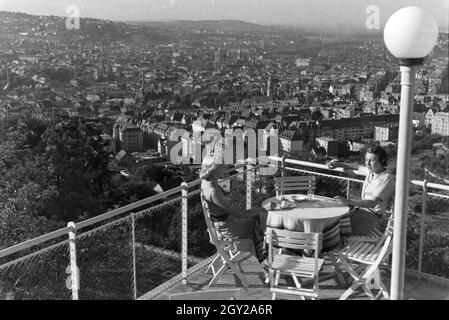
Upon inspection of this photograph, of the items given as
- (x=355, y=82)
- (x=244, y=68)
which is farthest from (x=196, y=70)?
(x=355, y=82)

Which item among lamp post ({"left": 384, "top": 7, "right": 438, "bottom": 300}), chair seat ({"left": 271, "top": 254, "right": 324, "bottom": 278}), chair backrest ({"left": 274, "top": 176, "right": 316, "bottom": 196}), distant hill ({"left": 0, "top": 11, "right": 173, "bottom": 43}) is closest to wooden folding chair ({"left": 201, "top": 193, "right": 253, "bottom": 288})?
chair seat ({"left": 271, "top": 254, "right": 324, "bottom": 278})

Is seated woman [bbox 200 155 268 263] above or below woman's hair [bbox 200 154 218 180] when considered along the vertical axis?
below

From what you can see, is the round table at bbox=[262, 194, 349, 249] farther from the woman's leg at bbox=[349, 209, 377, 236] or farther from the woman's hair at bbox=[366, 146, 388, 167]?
the woman's hair at bbox=[366, 146, 388, 167]

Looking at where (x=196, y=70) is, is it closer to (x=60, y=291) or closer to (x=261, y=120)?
(x=261, y=120)

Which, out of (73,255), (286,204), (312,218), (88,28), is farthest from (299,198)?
(88,28)

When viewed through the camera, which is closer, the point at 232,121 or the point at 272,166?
the point at 272,166
